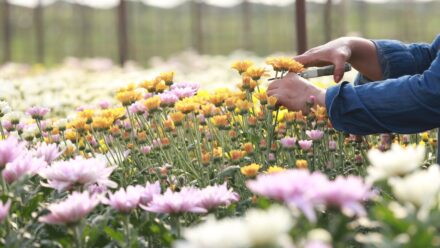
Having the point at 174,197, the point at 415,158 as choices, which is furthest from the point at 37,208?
the point at 415,158

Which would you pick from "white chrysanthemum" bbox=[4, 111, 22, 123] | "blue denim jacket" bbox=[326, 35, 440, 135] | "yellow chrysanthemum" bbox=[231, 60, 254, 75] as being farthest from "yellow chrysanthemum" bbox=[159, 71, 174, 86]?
"blue denim jacket" bbox=[326, 35, 440, 135]

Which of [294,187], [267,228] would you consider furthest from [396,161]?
[267,228]

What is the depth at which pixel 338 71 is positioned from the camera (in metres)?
2.30

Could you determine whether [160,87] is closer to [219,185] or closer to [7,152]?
[219,185]

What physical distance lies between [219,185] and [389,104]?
19.9 inches

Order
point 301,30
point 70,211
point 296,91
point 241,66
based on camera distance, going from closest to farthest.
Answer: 1. point 70,211
2. point 296,91
3. point 241,66
4. point 301,30

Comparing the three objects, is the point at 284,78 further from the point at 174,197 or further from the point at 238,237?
the point at 238,237

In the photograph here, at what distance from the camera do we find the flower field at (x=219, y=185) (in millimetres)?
1060

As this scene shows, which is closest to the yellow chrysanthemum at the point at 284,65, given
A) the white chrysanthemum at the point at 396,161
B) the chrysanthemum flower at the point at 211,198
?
the chrysanthemum flower at the point at 211,198

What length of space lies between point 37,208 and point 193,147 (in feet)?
2.74

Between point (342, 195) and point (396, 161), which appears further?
point (396, 161)

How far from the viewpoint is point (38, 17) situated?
1325 cm

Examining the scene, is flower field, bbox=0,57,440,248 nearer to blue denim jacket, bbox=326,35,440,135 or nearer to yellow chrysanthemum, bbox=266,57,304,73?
yellow chrysanthemum, bbox=266,57,304,73

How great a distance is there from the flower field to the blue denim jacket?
0.12 meters
